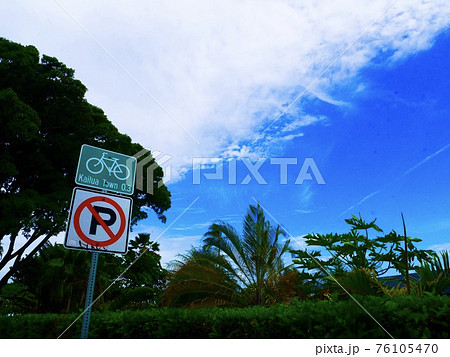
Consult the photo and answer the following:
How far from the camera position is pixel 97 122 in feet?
55.1

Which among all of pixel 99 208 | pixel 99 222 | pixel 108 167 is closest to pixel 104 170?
pixel 108 167

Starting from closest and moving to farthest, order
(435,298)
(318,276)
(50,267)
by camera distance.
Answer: (435,298) < (318,276) < (50,267)

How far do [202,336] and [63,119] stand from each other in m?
13.0

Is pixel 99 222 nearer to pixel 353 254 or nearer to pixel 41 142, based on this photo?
pixel 353 254

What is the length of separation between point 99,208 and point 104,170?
48 cm

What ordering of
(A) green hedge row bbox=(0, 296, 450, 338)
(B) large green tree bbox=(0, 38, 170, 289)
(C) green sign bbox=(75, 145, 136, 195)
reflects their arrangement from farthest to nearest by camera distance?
1. (B) large green tree bbox=(0, 38, 170, 289)
2. (C) green sign bbox=(75, 145, 136, 195)
3. (A) green hedge row bbox=(0, 296, 450, 338)

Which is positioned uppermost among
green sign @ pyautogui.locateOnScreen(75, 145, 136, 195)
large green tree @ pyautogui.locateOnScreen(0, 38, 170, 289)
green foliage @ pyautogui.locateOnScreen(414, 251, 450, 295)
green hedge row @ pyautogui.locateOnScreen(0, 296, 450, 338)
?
large green tree @ pyautogui.locateOnScreen(0, 38, 170, 289)

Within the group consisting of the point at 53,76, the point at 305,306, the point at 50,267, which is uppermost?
the point at 53,76

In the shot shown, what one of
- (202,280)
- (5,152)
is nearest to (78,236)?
(202,280)

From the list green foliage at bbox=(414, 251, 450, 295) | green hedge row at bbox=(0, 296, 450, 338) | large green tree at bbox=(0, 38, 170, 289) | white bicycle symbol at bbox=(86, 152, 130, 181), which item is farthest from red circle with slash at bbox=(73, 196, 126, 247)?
large green tree at bbox=(0, 38, 170, 289)

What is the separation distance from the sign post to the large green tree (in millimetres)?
9789

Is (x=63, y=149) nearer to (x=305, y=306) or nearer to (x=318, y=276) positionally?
(x=318, y=276)

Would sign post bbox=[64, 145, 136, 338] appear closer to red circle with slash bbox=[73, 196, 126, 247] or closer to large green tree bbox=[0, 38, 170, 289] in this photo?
red circle with slash bbox=[73, 196, 126, 247]

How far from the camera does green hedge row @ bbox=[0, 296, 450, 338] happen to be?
336cm
